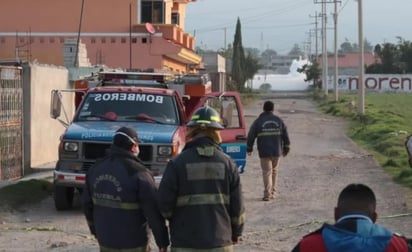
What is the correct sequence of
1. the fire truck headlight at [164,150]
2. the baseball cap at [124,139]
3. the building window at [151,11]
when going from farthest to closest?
the building window at [151,11], the fire truck headlight at [164,150], the baseball cap at [124,139]

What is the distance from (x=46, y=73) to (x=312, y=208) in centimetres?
838

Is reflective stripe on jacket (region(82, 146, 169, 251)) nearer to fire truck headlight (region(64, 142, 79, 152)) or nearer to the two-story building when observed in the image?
fire truck headlight (region(64, 142, 79, 152))

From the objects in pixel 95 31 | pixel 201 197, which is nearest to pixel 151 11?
pixel 95 31

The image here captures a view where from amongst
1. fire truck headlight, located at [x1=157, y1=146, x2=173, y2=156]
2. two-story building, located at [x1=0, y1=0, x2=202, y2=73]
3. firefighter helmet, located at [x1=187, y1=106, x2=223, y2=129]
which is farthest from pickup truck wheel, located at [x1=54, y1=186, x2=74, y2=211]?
two-story building, located at [x1=0, y1=0, x2=202, y2=73]

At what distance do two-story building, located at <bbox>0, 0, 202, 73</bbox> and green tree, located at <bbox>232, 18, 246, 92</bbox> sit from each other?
43.8m

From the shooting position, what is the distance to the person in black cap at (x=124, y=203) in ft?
20.5

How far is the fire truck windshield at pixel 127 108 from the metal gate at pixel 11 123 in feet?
11.1

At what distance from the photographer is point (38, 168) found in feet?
61.6

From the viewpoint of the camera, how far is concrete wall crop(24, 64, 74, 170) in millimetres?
18344

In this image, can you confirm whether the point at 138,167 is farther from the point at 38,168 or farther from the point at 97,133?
the point at 38,168

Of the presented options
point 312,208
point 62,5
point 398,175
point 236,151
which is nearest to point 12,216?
point 236,151

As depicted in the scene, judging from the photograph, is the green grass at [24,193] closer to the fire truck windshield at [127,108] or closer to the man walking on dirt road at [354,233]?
the fire truck windshield at [127,108]

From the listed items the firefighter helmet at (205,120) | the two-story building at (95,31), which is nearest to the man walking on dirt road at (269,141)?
the firefighter helmet at (205,120)

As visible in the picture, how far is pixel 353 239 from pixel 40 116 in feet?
52.5
